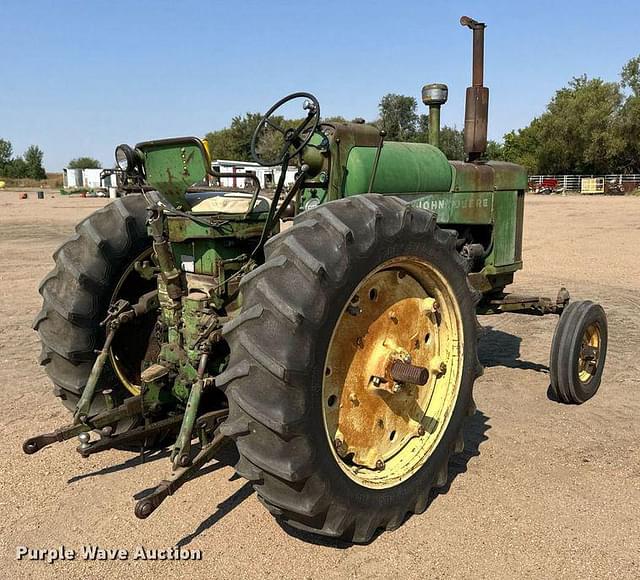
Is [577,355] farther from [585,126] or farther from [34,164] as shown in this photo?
[34,164]

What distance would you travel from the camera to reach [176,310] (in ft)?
11.4

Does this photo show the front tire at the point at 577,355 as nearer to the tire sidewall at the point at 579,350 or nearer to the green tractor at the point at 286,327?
the tire sidewall at the point at 579,350

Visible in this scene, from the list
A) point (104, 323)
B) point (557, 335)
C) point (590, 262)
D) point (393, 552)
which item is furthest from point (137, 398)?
point (590, 262)

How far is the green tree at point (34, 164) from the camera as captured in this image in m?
89.9

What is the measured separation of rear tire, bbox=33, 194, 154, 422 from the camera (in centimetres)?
370

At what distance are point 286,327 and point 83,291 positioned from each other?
1722mm

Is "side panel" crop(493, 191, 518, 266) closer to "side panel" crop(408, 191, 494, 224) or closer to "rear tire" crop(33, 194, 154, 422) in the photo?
"side panel" crop(408, 191, 494, 224)

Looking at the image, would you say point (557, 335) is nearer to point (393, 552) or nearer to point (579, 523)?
point (579, 523)

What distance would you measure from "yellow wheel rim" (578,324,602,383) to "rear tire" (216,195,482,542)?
2841 mm

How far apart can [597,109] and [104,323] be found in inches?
2149

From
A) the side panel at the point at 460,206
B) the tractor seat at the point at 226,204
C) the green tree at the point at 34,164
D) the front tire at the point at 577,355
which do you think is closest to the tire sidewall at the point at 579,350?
the front tire at the point at 577,355

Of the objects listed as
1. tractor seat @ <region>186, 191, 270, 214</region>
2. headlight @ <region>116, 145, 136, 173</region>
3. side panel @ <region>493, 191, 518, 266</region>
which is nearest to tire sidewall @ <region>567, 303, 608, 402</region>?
side panel @ <region>493, 191, 518, 266</region>

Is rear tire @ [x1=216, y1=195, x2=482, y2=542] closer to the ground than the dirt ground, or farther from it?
farther from it

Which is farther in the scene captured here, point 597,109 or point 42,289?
point 597,109
